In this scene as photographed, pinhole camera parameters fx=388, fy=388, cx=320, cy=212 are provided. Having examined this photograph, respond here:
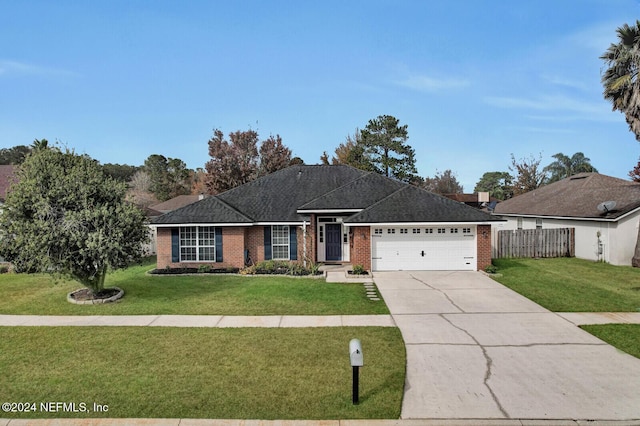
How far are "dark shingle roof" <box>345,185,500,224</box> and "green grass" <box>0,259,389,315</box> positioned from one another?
381 centimetres

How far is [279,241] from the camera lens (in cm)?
1948

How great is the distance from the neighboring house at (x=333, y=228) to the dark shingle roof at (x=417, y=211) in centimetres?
4

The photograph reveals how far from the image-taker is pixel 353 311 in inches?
443

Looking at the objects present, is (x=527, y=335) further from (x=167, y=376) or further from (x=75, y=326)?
(x=75, y=326)

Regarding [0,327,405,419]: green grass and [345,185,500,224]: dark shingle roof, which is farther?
[345,185,500,224]: dark shingle roof

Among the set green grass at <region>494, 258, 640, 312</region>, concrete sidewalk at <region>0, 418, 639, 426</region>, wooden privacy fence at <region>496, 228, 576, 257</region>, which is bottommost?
concrete sidewalk at <region>0, 418, 639, 426</region>

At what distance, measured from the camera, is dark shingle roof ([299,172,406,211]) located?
19.0 m

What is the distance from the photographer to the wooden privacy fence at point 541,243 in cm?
2183

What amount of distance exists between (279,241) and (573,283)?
12664mm

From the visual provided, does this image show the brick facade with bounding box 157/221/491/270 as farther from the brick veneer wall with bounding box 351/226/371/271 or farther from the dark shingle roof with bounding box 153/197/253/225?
the dark shingle roof with bounding box 153/197/253/225

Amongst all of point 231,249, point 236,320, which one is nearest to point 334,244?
point 231,249

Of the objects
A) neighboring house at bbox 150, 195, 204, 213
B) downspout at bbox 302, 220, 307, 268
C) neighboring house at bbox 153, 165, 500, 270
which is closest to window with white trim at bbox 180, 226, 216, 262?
neighboring house at bbox 153, 165, 500, 270

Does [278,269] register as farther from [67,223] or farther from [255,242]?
[67,223]

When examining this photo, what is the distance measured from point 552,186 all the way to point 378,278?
21983 millimetres
